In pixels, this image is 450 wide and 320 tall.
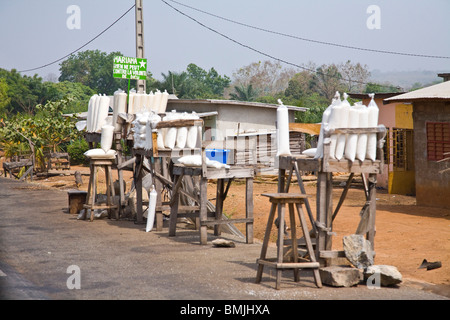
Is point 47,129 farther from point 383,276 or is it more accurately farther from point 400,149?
point 383,276

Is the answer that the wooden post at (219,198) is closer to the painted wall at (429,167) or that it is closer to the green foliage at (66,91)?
the painted wall at (429,167)

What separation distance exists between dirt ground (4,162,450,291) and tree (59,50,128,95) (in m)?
64.2

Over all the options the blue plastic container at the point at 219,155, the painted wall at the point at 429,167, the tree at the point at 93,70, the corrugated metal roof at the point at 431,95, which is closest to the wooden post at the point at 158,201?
the corrugated metal roof at the point at 431,95

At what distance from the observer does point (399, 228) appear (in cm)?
1293

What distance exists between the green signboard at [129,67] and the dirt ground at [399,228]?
4.16 meters

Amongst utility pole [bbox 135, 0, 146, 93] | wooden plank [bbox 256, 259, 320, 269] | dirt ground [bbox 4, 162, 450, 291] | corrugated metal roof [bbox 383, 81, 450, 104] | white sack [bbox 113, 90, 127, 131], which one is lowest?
dirt ground [bbox 4, 162, 450, 291]

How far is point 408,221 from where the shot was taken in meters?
14.1

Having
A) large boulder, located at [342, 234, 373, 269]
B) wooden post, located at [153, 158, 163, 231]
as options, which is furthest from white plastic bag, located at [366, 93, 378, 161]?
wooden post, located at [153, 158, 163, 231]

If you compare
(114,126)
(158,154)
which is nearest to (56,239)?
(158,154)

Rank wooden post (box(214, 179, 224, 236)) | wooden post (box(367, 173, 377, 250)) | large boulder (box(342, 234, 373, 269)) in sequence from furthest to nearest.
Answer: wooden post (box(214, 179, 224, 236)), wooden post (box(367, 173, 377, 250)), large boulder (box(342, 234, 373, 269))

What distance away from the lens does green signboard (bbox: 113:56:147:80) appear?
598 inches

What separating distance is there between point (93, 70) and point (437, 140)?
245 feet

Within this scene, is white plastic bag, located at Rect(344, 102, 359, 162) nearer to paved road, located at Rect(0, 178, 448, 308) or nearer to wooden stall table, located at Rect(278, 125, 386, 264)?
wooden stall table, located at Rect(278, 125, 386, 264)
